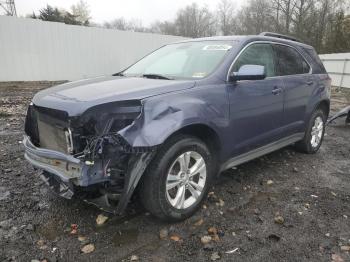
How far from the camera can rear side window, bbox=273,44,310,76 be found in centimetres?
477

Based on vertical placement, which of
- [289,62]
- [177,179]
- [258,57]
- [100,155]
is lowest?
[177,179]

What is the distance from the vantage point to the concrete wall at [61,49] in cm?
1532

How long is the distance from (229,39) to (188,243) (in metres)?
2.45

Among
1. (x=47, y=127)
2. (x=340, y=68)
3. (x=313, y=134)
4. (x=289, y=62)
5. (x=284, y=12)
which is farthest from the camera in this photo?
(x=284, y=12)

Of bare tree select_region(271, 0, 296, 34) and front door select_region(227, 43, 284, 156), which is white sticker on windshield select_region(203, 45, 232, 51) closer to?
front door select_region(227, 43, 284, 156)

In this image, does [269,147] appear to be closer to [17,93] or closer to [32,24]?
[17,93]

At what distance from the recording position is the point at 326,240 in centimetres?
320

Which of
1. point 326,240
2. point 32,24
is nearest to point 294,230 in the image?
point 326,240

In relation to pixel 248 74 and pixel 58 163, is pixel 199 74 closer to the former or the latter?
pixel 248 74

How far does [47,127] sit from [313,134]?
4264 mm

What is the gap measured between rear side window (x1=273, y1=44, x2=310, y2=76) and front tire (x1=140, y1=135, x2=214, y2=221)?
1939mm

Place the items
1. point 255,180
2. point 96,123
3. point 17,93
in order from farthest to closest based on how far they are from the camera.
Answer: point 17,93
point 255,180
point 96,123

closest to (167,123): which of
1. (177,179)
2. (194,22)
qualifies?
(177,179)

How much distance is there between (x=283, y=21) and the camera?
3662 cm
